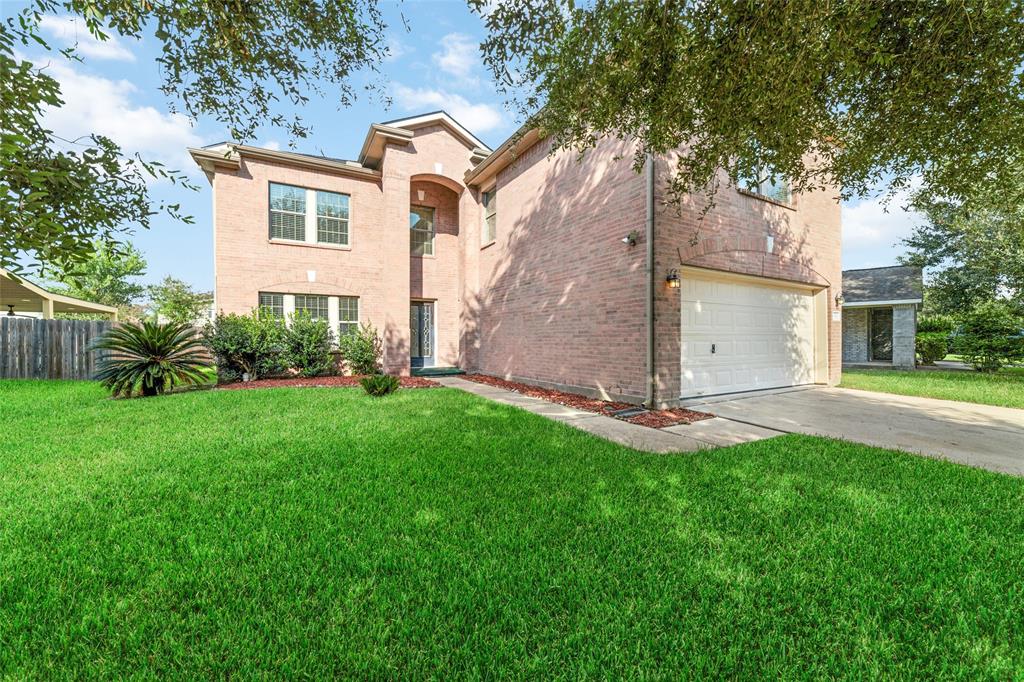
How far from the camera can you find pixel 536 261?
9.59 meters

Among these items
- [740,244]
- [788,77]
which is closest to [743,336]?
[740,244]

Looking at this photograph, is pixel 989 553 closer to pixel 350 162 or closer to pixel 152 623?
pixel 152 623

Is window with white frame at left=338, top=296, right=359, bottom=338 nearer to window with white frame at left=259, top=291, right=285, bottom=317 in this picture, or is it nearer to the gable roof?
window with white frame at left=259, top=291, right=285, bottom=317

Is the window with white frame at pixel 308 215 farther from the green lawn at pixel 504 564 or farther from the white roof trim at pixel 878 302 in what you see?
the white roof trim at pixel 878 302

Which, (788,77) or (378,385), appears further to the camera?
(378,385)

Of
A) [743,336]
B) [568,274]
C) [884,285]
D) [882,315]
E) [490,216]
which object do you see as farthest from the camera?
[882,315]

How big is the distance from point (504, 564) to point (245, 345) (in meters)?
10.0

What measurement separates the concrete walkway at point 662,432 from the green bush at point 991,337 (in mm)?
13263

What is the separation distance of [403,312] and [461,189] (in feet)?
14.2

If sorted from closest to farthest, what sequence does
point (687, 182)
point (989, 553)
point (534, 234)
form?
1. point (989, 553)
2. point (687, 182)
3. point (534, 234)

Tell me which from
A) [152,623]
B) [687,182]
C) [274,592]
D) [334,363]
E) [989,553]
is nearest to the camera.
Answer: [152,623]

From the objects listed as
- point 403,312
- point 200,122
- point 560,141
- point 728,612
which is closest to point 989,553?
point 728,612

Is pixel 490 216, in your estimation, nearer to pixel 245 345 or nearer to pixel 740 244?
pixel 740 244

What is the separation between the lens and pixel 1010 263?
16.5 m
